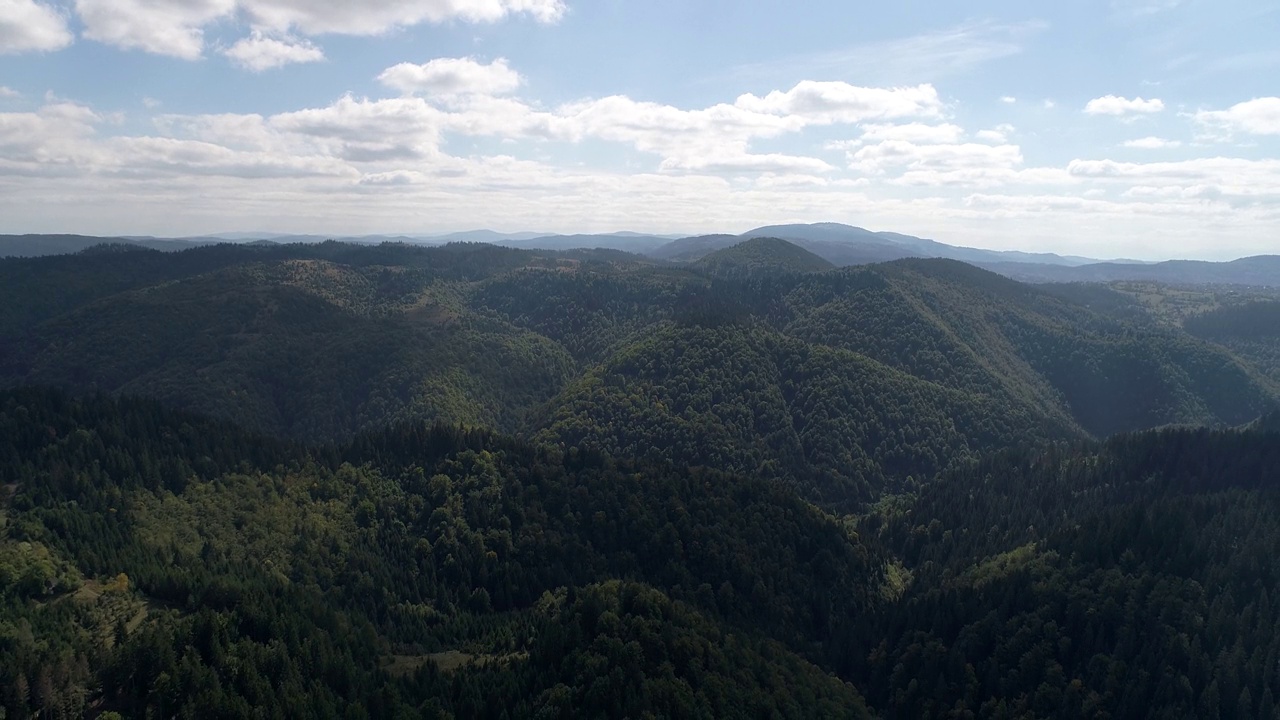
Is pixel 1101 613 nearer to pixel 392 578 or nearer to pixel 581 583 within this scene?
pixel 581 583

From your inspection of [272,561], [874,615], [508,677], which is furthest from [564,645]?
[874,615]

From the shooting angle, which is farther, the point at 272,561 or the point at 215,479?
the point at 215,479

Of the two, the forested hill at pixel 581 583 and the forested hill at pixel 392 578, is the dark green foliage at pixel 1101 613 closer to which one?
the forested hill at pixel 581 583

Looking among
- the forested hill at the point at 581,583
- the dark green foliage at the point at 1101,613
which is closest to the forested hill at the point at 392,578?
the forested hill at the point at 581,583

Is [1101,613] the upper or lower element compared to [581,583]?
upper

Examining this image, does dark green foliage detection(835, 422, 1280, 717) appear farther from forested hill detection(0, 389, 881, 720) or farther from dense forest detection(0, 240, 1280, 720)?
forested hill detection(0, 389, 881, 720)

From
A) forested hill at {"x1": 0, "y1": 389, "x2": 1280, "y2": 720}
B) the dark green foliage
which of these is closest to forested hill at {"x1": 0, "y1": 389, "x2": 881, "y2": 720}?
forested hill at {"x1": 0, "y1": 389, "x2": 1280, "y2": 720}

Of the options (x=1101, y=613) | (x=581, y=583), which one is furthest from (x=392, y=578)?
(x=1101, y=613)

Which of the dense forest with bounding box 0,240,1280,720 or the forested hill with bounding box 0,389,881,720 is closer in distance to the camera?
the forested hill with bounding box 0,389,881,720

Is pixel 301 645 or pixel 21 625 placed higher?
pixel 21 625

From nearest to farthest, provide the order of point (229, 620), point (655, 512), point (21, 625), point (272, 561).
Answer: point (21, 625), point (229, 620), point (272, 561), point (655, 512)

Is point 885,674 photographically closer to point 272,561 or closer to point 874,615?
point 874,615
